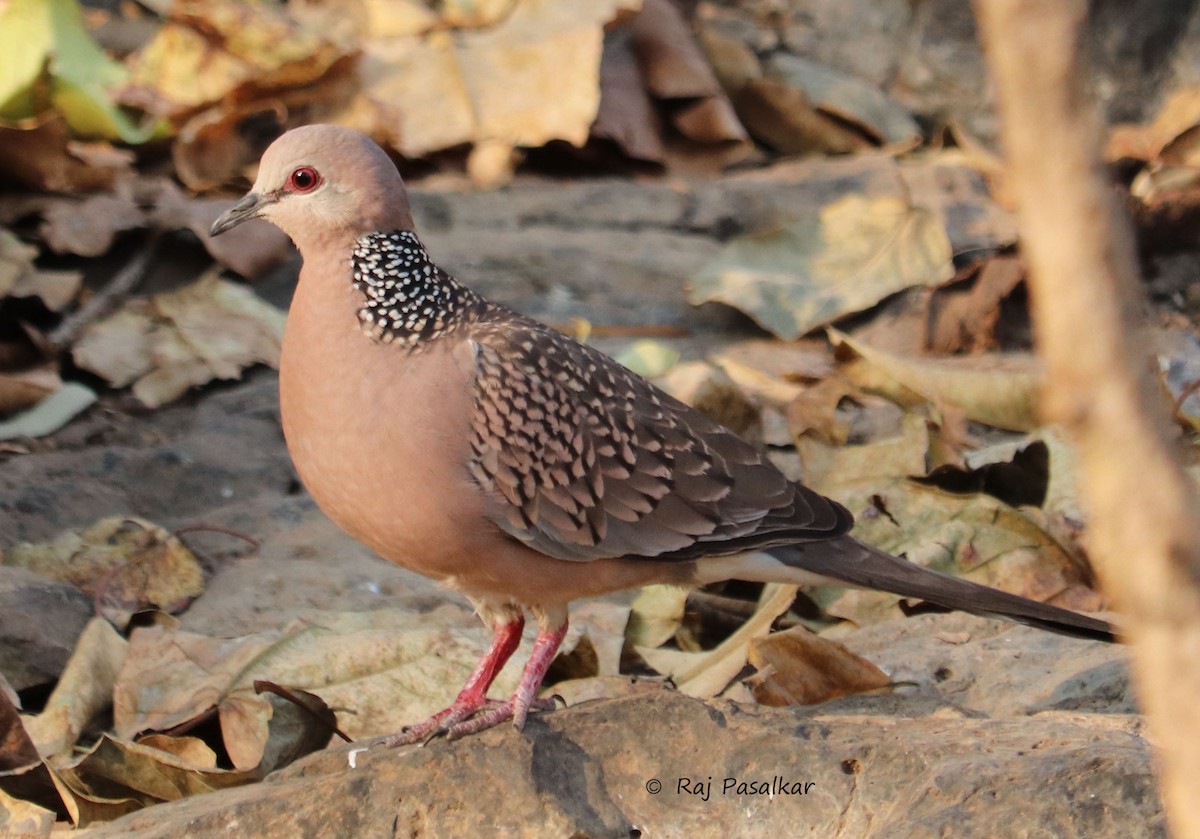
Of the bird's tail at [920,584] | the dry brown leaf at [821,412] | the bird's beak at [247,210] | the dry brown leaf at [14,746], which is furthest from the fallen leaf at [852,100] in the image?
the dry brown leaf at [14,746]

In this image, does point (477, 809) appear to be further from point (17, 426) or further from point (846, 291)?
point (846, 291)

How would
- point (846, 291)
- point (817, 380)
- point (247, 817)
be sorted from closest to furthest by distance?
point (247, 817)
point (817, 380)
point (846, 291)

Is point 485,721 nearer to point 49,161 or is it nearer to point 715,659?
point 715,659

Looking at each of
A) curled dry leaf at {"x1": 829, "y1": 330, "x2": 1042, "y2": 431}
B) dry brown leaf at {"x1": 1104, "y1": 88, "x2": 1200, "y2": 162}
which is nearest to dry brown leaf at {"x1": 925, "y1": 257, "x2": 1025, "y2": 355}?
curled dry leaf at {"x1": 829, "y1": 330, "x2": 1042, "y2": 431}

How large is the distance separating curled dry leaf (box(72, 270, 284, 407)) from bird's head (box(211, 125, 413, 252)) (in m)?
2.14

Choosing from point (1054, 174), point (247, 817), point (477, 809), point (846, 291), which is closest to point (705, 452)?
point (477, 809)

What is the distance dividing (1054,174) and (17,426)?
15.9 feet

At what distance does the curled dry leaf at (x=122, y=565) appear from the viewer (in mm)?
4367

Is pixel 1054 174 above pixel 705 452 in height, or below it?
above

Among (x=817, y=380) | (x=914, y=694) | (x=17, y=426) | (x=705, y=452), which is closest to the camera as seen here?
(x=914, y=694)

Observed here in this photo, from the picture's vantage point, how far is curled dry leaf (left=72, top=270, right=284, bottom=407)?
566 cm

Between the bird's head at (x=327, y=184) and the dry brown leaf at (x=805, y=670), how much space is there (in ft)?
4.74

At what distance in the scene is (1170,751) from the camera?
1133 millimetres

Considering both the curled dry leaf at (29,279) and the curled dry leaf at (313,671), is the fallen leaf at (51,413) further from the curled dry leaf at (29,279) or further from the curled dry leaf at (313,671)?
the curled dry leaf at (313,671)
